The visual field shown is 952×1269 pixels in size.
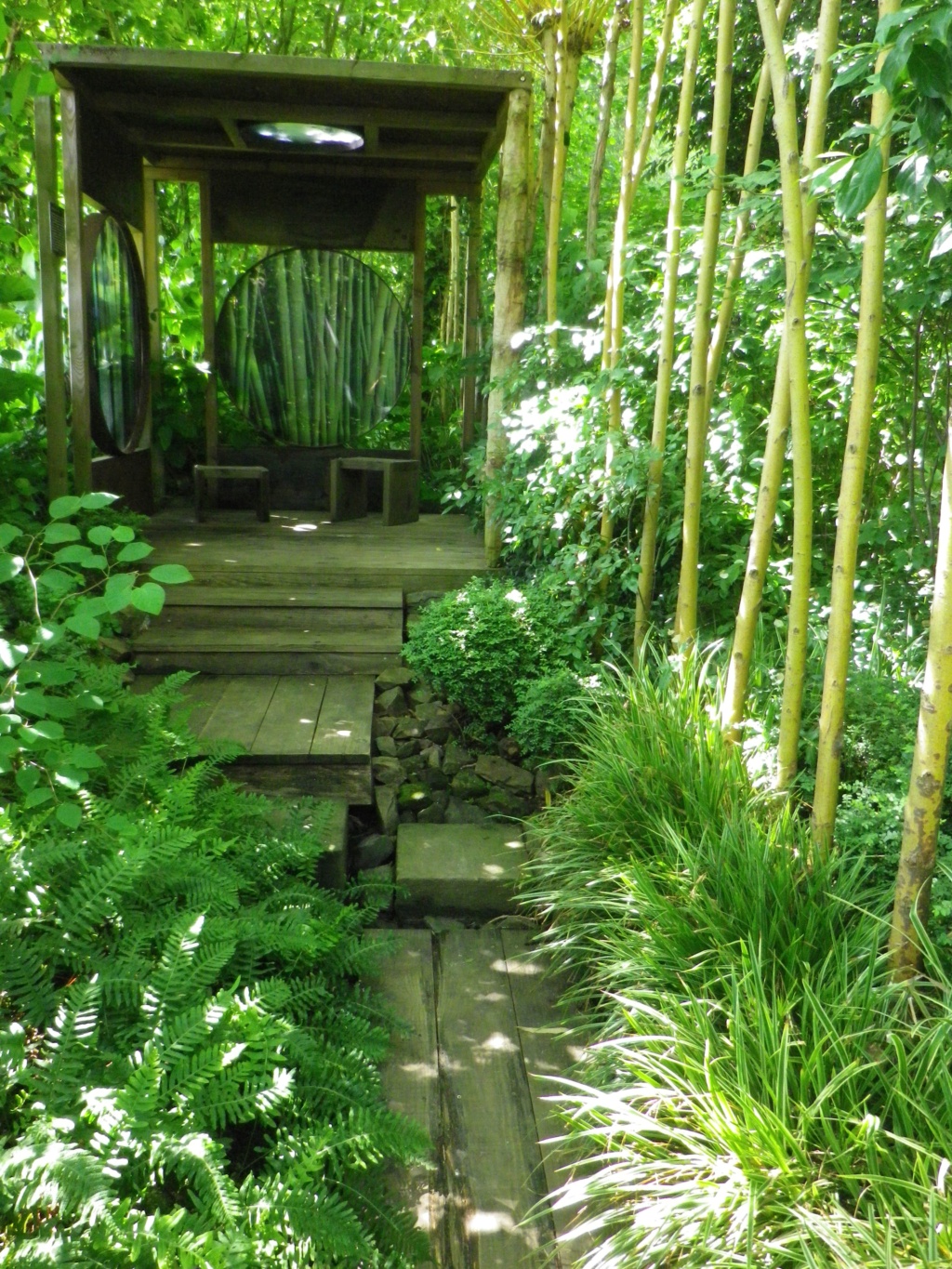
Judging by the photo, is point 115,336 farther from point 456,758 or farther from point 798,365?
point 798,365

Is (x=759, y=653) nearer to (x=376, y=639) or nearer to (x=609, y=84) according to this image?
(x=376, y=639)

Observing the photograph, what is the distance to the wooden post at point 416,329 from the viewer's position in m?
7.20

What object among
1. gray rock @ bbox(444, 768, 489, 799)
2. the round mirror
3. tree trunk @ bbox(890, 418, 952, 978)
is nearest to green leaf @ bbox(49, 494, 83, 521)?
tree trunk @ bbox(890, 418, 952, 978)

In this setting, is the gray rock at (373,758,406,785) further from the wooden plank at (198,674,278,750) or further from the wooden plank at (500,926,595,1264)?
the wooden plank at (500,926,595,1264)

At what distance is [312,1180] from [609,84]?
5.09 metres

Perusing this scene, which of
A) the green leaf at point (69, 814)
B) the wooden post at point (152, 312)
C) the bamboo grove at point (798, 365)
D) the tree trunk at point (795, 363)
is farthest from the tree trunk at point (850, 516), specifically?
the wooden post at point (152, 312)

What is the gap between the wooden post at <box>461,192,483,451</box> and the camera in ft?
22.9

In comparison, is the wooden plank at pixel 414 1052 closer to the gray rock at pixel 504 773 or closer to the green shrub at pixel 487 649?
the gray rock at pixel 504 773

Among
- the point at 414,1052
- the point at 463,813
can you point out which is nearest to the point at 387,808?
the point at 463,813

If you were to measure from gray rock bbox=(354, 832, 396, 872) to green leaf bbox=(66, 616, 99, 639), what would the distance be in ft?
5.67

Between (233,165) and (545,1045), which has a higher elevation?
(233,165)

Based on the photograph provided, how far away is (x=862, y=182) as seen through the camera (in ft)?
6.50

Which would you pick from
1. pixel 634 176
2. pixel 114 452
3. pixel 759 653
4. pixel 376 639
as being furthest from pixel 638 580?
pixel 114 452

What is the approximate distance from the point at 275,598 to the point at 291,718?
3.29ft
